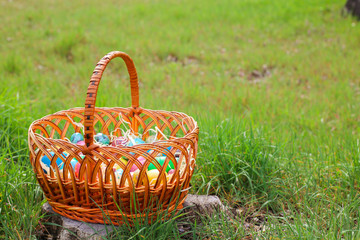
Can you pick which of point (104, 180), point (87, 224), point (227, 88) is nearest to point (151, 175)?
point (104, 180)

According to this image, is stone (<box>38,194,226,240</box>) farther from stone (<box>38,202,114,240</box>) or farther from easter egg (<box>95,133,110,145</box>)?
easter egg (<box>95,133,110,145</box>)

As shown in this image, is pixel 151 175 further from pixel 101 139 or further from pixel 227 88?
pixel 227 88

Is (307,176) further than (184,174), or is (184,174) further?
(307,176)

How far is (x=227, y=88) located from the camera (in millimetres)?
5023

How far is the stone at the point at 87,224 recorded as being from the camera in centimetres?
192

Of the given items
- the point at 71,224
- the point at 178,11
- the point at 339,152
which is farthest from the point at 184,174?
the point at 178,11

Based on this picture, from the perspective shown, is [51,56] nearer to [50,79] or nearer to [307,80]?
[50,79]

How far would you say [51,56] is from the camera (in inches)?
236

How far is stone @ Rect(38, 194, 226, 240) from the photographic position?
1.92 meters

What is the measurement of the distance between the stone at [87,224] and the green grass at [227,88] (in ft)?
0.28

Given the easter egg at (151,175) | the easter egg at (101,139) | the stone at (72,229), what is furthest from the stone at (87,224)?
the easter egg at (101,139)

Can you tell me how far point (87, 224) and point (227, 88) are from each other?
348cm

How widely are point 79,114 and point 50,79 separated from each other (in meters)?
2.98

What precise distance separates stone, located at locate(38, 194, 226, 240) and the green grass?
0.08 meters
